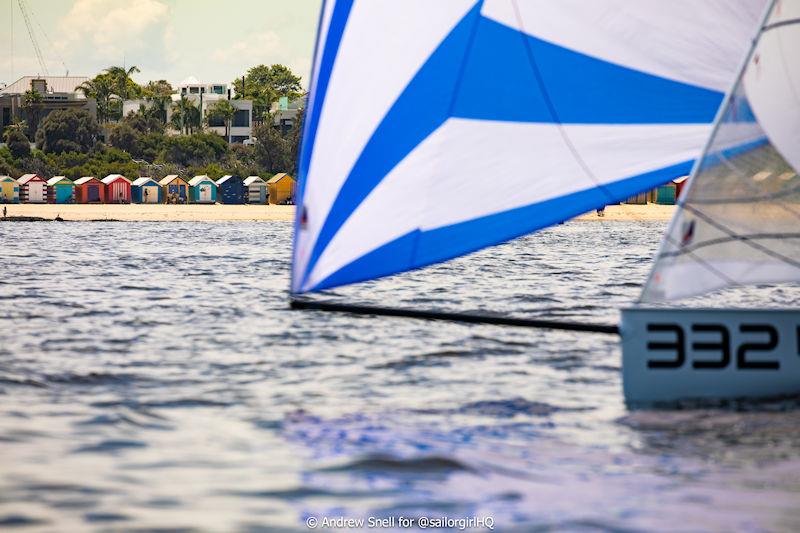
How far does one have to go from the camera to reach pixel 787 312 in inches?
329

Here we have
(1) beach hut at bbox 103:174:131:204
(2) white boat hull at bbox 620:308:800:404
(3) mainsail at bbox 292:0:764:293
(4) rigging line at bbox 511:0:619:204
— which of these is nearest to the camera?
(2) white boat hull at bbox 620:308:800:404

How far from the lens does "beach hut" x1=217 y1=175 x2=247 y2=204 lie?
102062mm

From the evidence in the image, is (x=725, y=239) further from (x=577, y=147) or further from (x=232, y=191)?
(x=232, y=191)

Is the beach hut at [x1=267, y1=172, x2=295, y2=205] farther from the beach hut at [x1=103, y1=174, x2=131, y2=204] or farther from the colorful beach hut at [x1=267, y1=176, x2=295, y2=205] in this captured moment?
the beach hut at [x1=103, y1=174, x2=131, y2=204]

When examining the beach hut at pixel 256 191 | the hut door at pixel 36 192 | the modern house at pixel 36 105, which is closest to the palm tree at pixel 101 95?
the modern house at pixel 36 105

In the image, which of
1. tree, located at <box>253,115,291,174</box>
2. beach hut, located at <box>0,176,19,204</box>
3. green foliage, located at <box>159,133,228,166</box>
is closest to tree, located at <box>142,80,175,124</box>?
green foliage, located at <box>159,133,228,166</box>

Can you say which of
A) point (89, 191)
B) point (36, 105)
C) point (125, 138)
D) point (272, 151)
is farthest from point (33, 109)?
point (89, 191)

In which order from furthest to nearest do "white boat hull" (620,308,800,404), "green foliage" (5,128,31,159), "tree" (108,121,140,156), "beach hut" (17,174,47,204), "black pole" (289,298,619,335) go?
"tree" (108,121,140,156), "green foliage" (5,128,31,159), "beach hut" (17,174,47,204), "black pole" (289,298,619,335), "white boat hull" (620,308,800,404)

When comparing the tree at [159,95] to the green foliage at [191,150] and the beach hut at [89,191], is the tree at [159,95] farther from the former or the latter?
the beach hut at [89,191]

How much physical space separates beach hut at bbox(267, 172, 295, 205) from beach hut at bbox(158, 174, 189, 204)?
6149 mm

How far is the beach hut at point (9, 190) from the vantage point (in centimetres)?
9806

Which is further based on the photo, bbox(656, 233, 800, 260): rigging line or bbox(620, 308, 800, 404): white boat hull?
bbox(656, 233, 800, 260): rigging line

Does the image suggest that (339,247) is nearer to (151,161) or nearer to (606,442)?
(606,442)

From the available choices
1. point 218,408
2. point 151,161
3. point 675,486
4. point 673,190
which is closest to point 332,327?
point 218,408
